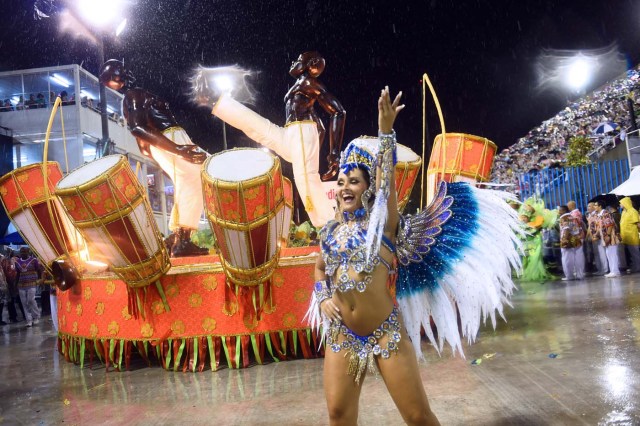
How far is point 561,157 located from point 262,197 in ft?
63.3

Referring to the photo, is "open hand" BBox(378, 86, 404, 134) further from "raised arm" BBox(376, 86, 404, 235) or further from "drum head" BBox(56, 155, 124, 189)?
"drum head" BBox(56, 155, 124, 189)

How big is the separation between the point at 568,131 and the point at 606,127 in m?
3.02

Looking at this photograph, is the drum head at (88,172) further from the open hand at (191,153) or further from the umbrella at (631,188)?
the umbrella at (631,188)

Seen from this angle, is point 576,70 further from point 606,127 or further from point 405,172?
point 405,172

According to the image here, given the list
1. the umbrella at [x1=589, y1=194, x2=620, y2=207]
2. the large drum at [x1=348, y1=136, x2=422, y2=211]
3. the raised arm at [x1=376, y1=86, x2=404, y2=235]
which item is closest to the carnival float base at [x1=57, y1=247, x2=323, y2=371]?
the large drum at [x1=348, y1=136, x2=422, y2=211]

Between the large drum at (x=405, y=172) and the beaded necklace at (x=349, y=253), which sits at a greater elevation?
the large drum at (x=405, y=172)

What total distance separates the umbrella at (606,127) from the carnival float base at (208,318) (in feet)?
54.2

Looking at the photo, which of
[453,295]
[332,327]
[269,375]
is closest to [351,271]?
[332,327]

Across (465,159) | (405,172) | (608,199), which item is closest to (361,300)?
(405,172)

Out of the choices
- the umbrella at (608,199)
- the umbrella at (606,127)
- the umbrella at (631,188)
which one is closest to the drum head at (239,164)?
the umbrella at (631,188)

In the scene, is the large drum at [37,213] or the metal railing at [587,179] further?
the metal railing at [587,179]

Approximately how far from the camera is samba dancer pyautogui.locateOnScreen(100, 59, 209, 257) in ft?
20.0

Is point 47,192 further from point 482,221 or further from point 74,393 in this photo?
point 482,221

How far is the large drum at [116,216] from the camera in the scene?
4.45m
